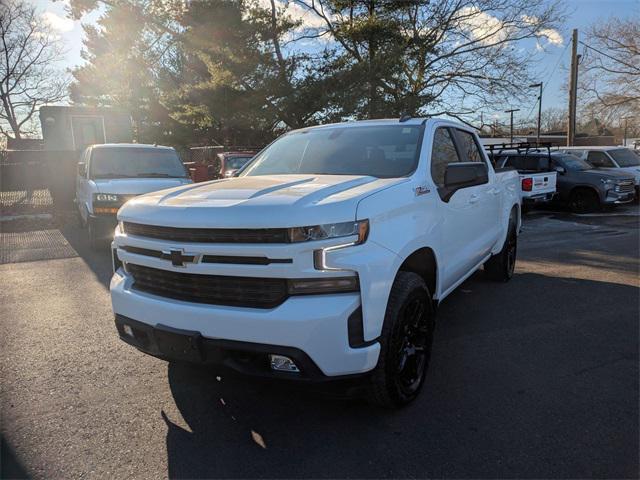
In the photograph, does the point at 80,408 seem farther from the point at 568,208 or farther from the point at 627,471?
the point at 568,208

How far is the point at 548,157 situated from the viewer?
13.1 m

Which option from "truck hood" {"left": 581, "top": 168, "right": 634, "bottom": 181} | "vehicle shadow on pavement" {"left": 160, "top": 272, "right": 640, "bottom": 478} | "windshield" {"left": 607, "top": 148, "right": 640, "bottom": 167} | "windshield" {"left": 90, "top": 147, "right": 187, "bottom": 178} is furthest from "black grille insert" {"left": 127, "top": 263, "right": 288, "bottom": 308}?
"windshield" {"left": 607, "top": 148, "right": 640, "bottom": 167}

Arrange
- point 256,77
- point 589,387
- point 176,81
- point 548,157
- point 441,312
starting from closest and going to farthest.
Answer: point 589,387 < point 441,312 < point 548,157 < point 256,77 < point 176,81

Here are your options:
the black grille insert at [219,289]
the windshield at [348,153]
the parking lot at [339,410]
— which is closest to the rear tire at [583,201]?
the parking lot at [339,410]

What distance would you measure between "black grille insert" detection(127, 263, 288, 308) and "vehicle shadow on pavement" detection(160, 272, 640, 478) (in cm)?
41

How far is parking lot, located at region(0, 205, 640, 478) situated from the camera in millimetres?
2449

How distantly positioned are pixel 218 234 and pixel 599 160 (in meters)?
15.8

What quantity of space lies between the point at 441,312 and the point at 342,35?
1840 cm

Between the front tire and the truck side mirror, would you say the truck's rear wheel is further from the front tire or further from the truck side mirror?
the front tire

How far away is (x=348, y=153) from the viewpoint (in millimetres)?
3791

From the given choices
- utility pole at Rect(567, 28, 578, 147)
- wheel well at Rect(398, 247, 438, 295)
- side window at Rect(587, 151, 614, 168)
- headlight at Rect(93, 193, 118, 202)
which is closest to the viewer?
wheel well at Rect(398, 247, 438, 295)

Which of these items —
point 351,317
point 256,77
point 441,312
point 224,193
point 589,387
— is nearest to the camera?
point 351,317

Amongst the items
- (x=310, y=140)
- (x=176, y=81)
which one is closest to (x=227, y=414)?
(x=310, y=140)

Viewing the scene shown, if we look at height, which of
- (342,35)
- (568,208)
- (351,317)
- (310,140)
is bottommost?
(568,208)
